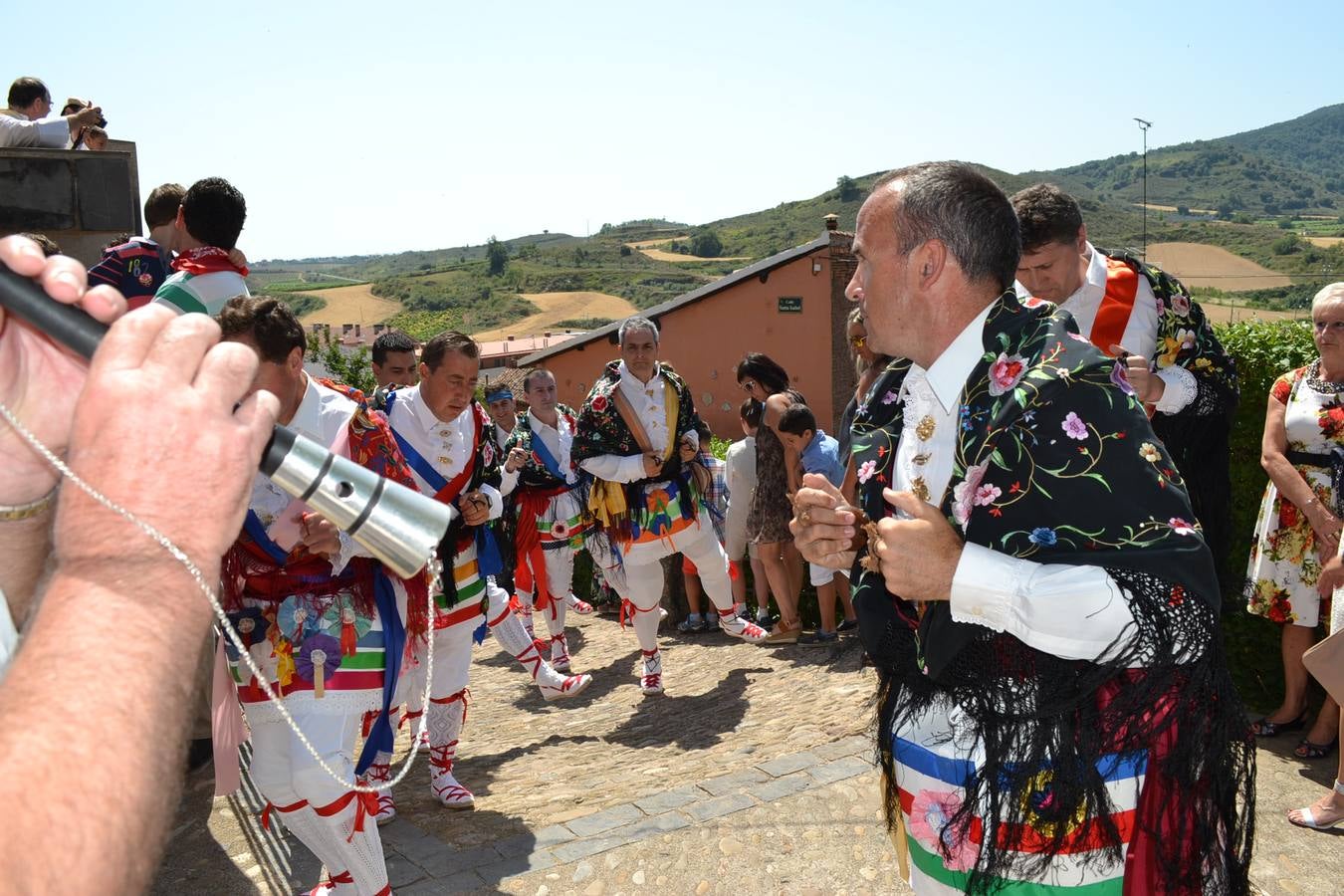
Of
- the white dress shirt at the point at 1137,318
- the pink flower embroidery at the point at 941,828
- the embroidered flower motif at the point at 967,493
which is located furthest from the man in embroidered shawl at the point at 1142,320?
the pink flower embroidery at the point at 941,828

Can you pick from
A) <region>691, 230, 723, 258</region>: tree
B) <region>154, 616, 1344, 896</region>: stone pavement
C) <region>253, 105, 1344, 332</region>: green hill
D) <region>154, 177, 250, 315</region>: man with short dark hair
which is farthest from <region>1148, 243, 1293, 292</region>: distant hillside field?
<region>154, 177, 250, 315</region>: man with short dark hair

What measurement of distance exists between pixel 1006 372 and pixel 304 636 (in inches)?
108

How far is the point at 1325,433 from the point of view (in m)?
5.08

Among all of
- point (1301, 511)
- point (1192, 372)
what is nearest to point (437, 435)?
point (1192, 372)

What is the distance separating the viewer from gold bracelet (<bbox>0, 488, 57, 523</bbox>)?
4.42 ft

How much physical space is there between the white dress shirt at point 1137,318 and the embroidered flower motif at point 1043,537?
6.95 feet

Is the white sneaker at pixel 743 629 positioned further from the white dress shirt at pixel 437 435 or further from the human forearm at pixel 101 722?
the human forearm at pixel 101 722

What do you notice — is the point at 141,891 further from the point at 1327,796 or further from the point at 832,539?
the point at 1327,796

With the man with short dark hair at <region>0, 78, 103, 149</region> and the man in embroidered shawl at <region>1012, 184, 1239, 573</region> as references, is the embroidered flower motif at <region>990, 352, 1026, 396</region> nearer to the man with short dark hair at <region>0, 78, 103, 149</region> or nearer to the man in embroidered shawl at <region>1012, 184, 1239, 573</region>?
the man in embroidered shawl at <region>1012, 184, 1239, 573</region>

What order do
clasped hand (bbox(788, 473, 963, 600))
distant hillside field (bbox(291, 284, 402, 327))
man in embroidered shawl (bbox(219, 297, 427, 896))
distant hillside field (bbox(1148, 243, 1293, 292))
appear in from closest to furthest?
Result: clasped hand (bbox(788, 473, 963, 600)) < man in embroidered shawl (bbox(219, 297, 427, 896)) < distant hillside field (bbox(1148, 243, 1293, 292)) < distant hillside field (bbox(291, 284, 402, 327))

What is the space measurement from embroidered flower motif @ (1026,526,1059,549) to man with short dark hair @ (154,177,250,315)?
3694 millimetres

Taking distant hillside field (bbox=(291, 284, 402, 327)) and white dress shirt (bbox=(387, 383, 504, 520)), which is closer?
white dress shirt (bbox=(387, 383, 504, 520))

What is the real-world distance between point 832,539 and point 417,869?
2847mm

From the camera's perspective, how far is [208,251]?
4895mm
